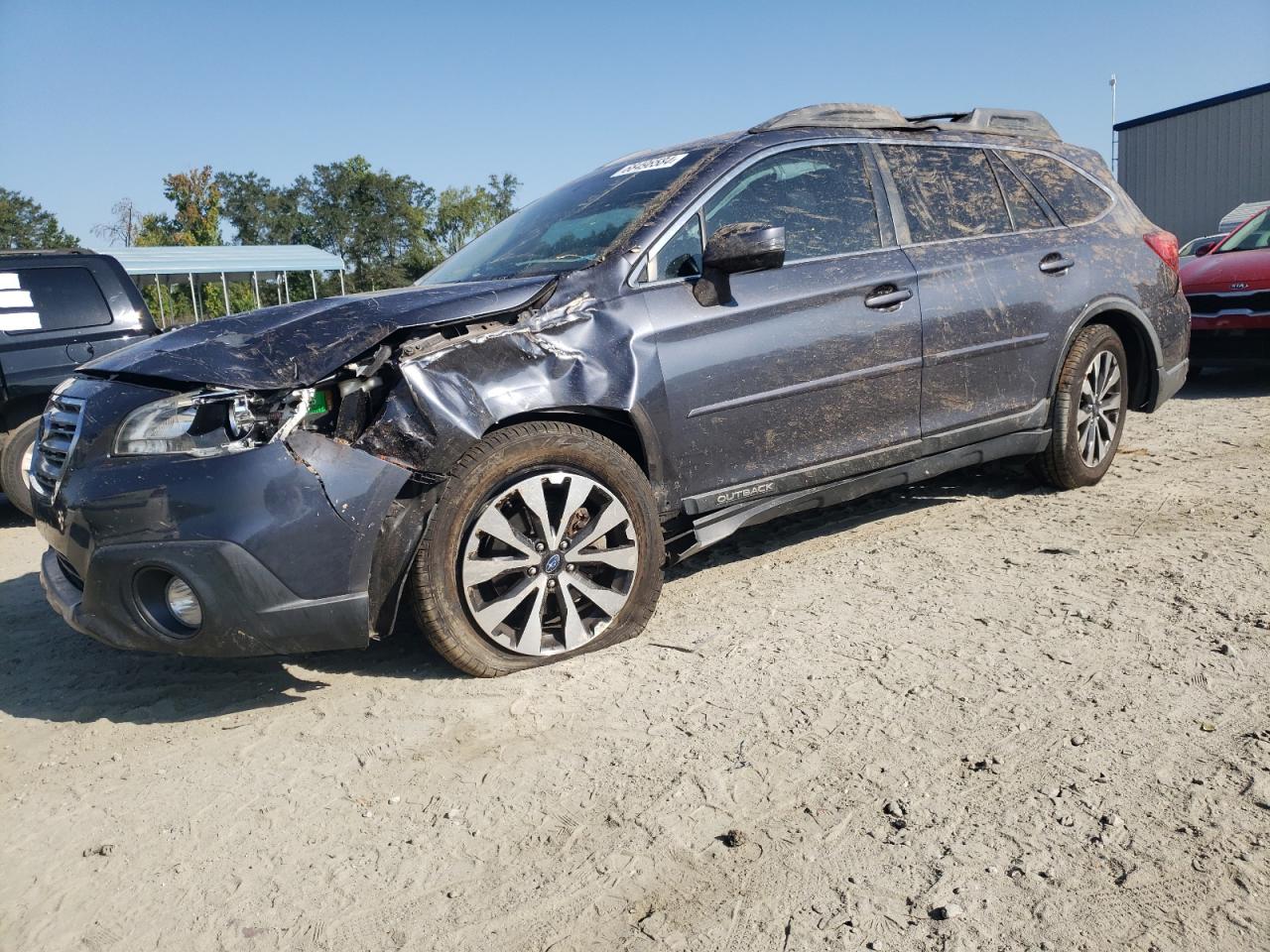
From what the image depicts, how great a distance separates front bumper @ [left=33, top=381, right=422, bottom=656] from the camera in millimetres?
3094

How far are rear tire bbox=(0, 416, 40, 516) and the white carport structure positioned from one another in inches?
831

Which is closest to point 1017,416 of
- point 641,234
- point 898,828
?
point 641,234

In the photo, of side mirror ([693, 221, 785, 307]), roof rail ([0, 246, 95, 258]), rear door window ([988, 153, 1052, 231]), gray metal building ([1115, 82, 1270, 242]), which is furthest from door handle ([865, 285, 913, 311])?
gray metal building ([1115, 82, 1270, 242])

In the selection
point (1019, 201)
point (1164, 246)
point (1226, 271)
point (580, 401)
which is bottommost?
point (1226, 271)

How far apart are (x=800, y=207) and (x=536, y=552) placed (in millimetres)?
1925

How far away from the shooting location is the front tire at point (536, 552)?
3.38 metres

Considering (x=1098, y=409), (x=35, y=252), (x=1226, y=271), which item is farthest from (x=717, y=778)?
(x=1226, y=271)

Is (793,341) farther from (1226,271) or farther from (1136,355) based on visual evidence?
(1226,271)

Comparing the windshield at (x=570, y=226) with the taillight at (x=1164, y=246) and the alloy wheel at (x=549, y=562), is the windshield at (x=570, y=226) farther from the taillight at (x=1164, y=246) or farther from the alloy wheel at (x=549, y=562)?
the taillight at (x=1164, y=246)

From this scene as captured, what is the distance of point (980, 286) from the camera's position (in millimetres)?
4742

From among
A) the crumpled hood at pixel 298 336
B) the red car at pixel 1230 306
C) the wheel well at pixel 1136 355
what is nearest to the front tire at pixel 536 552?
the crumpled hood at pixel 298 336

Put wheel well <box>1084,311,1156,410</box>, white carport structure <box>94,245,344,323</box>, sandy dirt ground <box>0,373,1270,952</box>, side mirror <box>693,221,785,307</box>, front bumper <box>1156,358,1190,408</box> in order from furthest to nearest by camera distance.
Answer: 1. white carport structure <box>94,245,344,323</box>
2. front bumper <box>1156,358,1190,408</box>
3. wheel well <box>1084,311,1156,410</box>
4. side mirror <box>693,221,785,307</box>
5. sandy dirt ground <box>0,373,1270,952</box>

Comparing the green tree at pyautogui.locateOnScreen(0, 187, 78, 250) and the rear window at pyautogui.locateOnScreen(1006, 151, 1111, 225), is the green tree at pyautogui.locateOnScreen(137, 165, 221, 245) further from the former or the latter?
the rear window at pyautogui.locateOnScreen(1006, 151, 1111, 225)

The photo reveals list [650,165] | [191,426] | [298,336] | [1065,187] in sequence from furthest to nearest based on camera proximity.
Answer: [1065,187]
[650,165]
[298,336]
[191,426]
